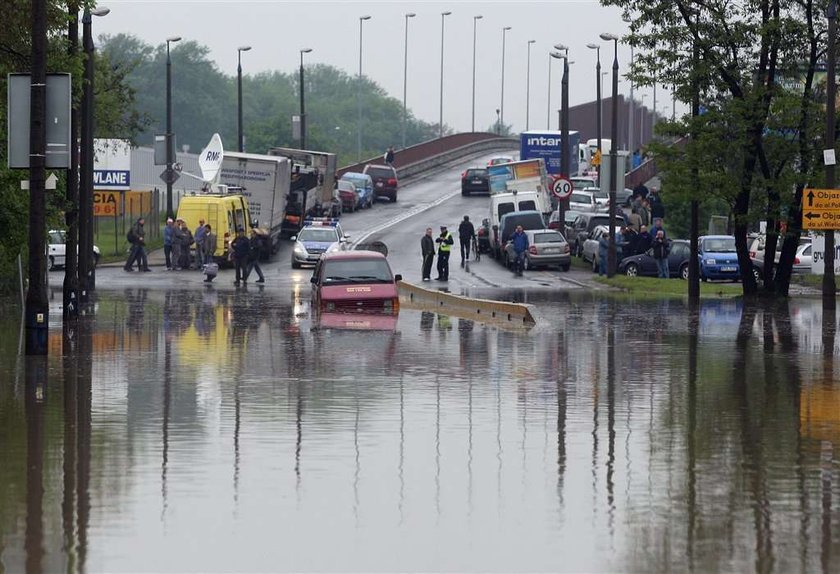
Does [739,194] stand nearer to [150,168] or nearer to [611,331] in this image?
[611,331]

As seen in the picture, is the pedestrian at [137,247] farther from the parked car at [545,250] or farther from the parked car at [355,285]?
the parked car at [355,285]

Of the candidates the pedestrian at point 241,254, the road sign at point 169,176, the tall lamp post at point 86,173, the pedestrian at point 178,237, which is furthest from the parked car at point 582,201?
the tall lamp post at point 86,173

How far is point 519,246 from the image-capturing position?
53125 mm

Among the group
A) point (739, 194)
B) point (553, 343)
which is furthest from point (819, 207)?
point (553, 343)

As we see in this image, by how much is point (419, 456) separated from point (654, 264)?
126 ft

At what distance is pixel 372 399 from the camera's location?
17.8 m

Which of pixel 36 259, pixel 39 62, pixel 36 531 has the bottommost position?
pixel 36 531

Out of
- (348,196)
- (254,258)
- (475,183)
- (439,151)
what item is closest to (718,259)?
(254,258)

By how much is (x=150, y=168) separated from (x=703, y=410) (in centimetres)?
8050

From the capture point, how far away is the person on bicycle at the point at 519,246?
52.6m

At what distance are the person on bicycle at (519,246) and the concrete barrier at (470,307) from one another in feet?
40.4

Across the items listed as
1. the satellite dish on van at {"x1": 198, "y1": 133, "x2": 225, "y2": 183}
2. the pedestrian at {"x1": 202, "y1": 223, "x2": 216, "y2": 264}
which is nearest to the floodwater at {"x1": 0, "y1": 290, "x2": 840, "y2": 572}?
the pedestrian at {"x1": 202, "y1": 223, "x2": 216, "y2": 264}

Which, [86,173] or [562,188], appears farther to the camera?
[562,188]

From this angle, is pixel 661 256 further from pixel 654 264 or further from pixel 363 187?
pixel 363 187
